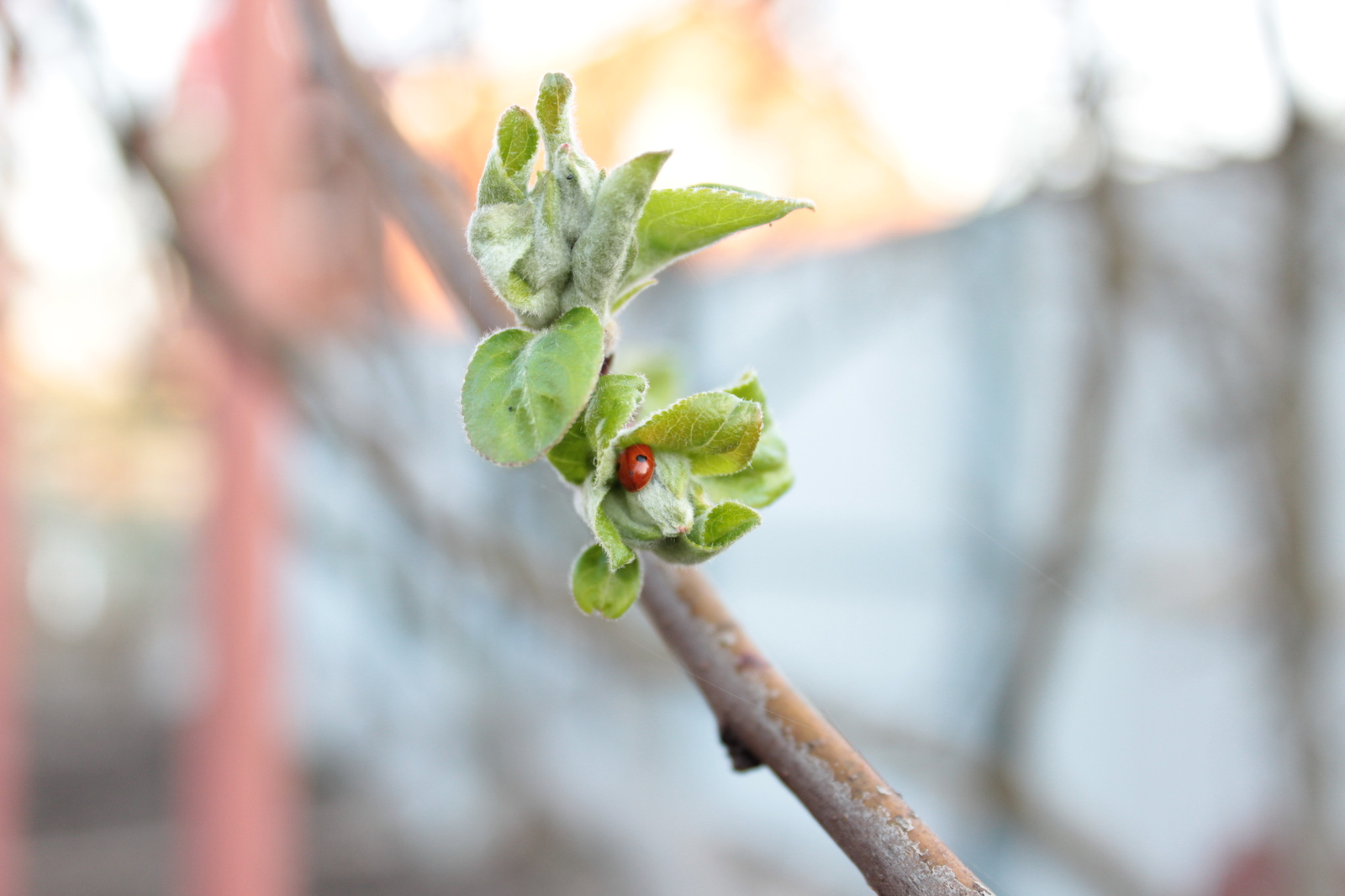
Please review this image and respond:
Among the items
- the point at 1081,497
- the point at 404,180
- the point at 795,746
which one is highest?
the point at 404,180

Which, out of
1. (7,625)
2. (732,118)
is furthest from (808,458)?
(7,625)

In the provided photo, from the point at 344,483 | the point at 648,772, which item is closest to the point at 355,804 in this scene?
the point at 344,483

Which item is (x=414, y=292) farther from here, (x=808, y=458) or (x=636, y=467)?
(x=636, y=467)

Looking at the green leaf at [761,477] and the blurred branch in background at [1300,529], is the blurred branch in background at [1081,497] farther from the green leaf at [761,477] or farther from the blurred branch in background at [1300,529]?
the green leaf at [761,477]

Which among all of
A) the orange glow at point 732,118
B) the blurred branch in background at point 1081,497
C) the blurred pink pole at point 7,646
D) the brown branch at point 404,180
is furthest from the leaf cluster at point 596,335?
the blurred pink pole at point 7,646

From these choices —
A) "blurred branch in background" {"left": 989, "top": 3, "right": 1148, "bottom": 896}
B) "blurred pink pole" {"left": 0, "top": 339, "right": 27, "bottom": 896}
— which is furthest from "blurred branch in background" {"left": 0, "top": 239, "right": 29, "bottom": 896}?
"blurred branch in background" {"left": 989, "top": 3, "right": 1148, "bottom": 896}

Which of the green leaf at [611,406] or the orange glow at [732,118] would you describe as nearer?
the green leaf at [611,406]
